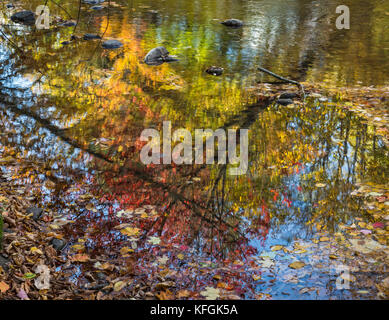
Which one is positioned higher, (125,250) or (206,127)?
(206,127)

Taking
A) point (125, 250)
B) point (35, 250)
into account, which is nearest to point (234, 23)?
point (125, 250)

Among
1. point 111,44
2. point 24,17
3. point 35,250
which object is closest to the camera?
point 35,250

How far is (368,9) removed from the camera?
1950cm

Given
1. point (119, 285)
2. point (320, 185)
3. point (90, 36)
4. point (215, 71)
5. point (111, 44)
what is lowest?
point (320, 185)

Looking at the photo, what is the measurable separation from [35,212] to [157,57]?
797cm

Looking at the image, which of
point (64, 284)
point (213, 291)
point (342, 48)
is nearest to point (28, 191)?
point (64, 284)

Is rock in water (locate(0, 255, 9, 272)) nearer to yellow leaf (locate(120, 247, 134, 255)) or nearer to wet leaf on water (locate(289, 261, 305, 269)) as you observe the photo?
yellow leaf (locate(120, 247, 134, 255))

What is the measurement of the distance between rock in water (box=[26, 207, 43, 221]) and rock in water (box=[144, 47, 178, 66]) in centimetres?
748

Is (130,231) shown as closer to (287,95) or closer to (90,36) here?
(287,95)

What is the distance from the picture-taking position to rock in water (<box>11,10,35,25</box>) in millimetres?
16719

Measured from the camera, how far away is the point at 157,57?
12.6 m

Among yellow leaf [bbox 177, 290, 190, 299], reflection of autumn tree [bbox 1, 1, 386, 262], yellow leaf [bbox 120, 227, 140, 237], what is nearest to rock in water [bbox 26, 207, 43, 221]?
reflection of autumn tree [bbox 1, 1, 386, 262]
